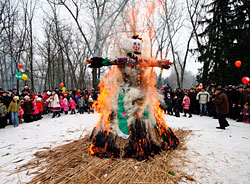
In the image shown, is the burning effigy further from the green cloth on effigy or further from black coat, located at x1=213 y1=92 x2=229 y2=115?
black coat, located at x1=213 y1=92 x2=229 y2=115

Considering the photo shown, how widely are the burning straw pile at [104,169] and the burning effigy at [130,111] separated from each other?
20 centimetres

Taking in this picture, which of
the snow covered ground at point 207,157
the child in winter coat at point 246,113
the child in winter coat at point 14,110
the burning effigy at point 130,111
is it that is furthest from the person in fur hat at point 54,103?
the child in winter coat at point 246,113

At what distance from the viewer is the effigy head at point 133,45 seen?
344 cm

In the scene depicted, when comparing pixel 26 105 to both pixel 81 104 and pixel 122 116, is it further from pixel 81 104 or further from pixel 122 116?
pixel 122 116

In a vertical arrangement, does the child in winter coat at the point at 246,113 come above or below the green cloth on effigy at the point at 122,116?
below

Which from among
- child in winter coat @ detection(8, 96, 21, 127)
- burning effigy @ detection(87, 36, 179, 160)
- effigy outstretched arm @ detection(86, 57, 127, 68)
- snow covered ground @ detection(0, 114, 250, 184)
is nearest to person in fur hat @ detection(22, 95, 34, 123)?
child in winter coat @ detection(8, 96, 21, 127)

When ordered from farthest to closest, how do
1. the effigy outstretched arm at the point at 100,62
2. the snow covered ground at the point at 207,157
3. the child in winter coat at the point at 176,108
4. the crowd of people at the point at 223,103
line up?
the child in winter coat at the point at 176,108 → the crowd of people at the point at 223,103 → the effigy outstretched arm at the point at 100,62 → the snow covered ground at the point at 207,157

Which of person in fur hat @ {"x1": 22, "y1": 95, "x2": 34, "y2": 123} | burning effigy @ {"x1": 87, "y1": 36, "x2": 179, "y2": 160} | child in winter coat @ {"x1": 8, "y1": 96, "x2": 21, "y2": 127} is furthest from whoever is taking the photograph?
person in fur hat @ {"x1": 22, "y1": 95, "x2": 34, "y2": 123}

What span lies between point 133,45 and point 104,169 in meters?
2.75

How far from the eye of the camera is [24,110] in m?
8.60

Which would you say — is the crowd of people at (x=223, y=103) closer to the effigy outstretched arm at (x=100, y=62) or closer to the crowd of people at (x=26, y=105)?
the effigy outstretched arm at (x=100, y=62)

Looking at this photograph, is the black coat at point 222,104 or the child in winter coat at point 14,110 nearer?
the black coat at point 222,104

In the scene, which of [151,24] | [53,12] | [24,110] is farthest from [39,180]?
[53,12]

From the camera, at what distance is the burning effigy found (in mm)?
3092
